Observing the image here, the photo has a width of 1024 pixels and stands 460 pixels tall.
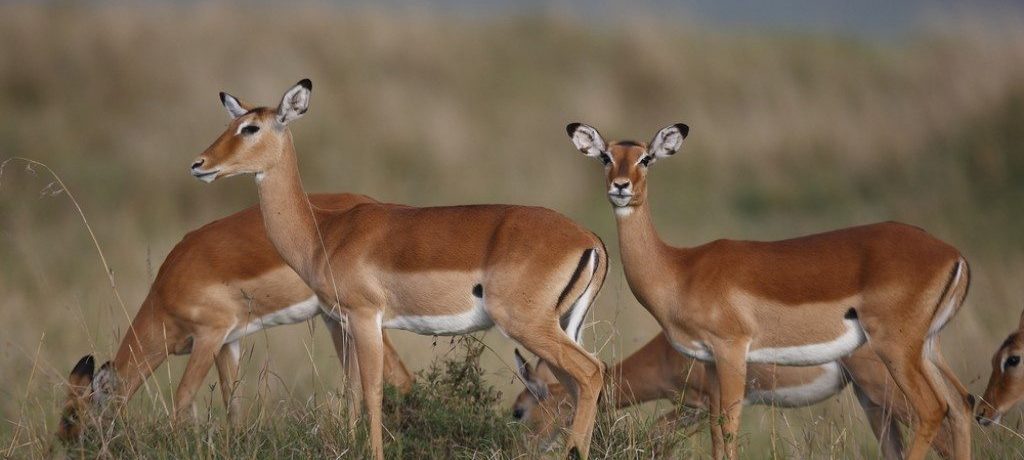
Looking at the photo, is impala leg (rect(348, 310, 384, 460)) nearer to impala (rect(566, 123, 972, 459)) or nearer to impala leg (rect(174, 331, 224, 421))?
impala (rect(566, 123, 972, 459))

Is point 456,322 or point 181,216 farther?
point 181,216

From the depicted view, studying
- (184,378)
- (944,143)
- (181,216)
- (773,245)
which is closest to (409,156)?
(181,216)

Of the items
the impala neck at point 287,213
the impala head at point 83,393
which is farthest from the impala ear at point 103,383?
the impala neck at point 287,213

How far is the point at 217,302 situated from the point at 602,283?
2543mm

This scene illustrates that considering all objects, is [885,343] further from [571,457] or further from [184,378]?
[184,378]

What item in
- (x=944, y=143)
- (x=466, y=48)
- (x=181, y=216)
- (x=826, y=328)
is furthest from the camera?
(x=466, y=48)

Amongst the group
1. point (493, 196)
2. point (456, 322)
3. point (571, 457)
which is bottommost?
point (493, 196)

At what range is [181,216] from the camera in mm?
15742

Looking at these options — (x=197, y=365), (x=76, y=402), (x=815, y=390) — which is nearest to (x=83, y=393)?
(x=76, y=402)

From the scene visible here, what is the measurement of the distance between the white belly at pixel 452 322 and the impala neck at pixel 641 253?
77cm

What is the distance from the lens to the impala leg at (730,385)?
267 inches

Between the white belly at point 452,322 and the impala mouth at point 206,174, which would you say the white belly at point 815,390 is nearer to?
the white belly at point 452,322

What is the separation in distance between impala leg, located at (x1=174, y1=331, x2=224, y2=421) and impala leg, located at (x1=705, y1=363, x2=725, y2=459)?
2.73 metres

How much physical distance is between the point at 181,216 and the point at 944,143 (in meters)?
8.16
